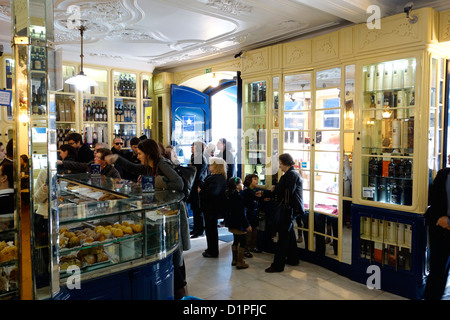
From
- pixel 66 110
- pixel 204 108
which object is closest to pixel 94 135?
pixel 66 110

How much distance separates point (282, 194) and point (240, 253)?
993 mm

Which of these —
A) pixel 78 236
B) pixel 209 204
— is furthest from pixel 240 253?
pixel 78 236

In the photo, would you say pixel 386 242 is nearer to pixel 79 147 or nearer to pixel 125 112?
pixel 79 147

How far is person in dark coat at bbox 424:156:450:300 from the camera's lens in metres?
A: 3.78

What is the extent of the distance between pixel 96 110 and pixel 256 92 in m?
3.54

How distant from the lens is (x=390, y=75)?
14.6 feet

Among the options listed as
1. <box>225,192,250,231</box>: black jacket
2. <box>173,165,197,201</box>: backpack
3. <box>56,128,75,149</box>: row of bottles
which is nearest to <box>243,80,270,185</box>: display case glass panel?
<box>225,192,250,231</box>: black jacket

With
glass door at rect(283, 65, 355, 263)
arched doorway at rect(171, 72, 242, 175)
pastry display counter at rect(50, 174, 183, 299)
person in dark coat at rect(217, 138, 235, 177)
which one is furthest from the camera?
arched doorway at rect(171, 72, 242, 175)

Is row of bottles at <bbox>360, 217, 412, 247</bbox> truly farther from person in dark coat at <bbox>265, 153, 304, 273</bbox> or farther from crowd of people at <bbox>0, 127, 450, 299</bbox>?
person in dark coat at <bbox>265, 153, 304, 273</bbox>

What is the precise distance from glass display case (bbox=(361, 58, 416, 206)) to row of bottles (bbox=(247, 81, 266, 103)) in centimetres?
174

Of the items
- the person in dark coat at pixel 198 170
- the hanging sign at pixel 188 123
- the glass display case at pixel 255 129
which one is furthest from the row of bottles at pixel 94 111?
the glass display case at pixel 255 129

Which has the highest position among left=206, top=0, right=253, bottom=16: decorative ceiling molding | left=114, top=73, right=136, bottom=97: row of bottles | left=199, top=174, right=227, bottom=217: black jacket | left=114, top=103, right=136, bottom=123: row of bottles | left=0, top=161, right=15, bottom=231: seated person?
left=206, top=0, right=253, bottom=16: decorative ceiling molding

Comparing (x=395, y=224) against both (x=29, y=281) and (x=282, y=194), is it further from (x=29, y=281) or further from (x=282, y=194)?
(x=29, y=281)

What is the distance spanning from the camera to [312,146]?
17.4ft
